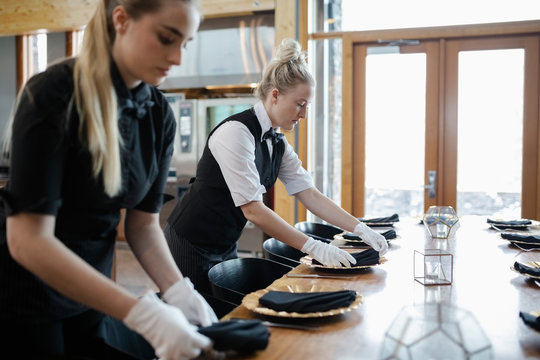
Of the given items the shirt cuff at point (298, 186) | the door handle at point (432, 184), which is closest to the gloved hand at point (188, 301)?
the shirt cuff at point (298, 186)

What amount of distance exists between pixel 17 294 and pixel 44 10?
16.8 ft

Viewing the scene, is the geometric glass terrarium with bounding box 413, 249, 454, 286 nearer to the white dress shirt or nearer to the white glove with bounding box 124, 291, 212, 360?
the white dress shirt

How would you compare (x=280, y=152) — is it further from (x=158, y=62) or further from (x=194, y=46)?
(x=194, y=46)

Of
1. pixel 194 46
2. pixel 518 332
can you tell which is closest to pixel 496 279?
pixel 518 332

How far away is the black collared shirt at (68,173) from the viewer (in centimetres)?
102

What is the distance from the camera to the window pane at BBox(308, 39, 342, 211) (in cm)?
489

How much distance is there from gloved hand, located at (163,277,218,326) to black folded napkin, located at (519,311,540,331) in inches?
28.7

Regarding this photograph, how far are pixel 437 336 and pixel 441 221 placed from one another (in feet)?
5.50

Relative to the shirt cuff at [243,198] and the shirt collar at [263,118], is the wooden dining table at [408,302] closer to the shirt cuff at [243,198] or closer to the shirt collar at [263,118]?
the shirt cuff at [243,198]

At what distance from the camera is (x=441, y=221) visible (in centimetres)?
247

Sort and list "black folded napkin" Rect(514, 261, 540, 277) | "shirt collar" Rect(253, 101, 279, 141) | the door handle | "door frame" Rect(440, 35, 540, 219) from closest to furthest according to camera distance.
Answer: "black folded napkin" Rect(514, 261, 540, 277) → "shirt collar" Rect(253, 101, 279, 141) → "door frame" Rect(440, 35, 540, 219) → the door handle

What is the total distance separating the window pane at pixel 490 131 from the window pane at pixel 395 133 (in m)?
0.35

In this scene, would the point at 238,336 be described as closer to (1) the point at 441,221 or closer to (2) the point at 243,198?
(2) the point at 243,198

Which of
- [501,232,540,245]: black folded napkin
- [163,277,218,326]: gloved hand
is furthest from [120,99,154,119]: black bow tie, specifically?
[501,232,540,245]: black folded napkin
